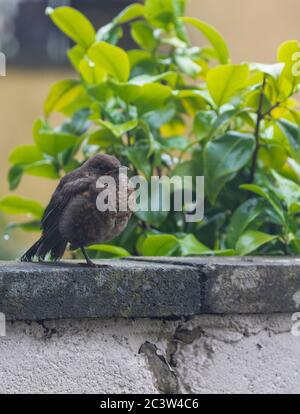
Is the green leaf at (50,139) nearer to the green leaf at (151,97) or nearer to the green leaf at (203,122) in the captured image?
the green leaf at (151,97)

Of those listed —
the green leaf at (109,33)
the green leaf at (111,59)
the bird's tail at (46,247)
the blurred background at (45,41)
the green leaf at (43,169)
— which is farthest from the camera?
the blurred background at (45,41)

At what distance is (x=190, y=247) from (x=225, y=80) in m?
0.58

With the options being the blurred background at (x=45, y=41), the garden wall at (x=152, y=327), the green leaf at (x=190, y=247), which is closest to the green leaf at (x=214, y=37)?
the green leaf at (x=190, y=247)

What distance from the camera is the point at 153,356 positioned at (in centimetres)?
214

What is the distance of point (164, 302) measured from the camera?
2.11m

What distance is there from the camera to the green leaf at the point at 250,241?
2.66m

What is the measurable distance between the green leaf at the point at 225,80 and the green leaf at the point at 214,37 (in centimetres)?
31

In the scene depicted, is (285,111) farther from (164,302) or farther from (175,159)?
(164,302)

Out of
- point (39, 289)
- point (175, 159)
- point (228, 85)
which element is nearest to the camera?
point (39, 289)

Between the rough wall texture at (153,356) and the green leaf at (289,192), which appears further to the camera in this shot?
the green leaf at (289,192)

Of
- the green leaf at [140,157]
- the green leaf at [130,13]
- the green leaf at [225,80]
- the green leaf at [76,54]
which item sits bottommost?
the green leaf at [140,157]

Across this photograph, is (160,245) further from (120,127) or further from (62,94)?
(62,94)

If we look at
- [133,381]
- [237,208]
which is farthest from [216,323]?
[237,208]
